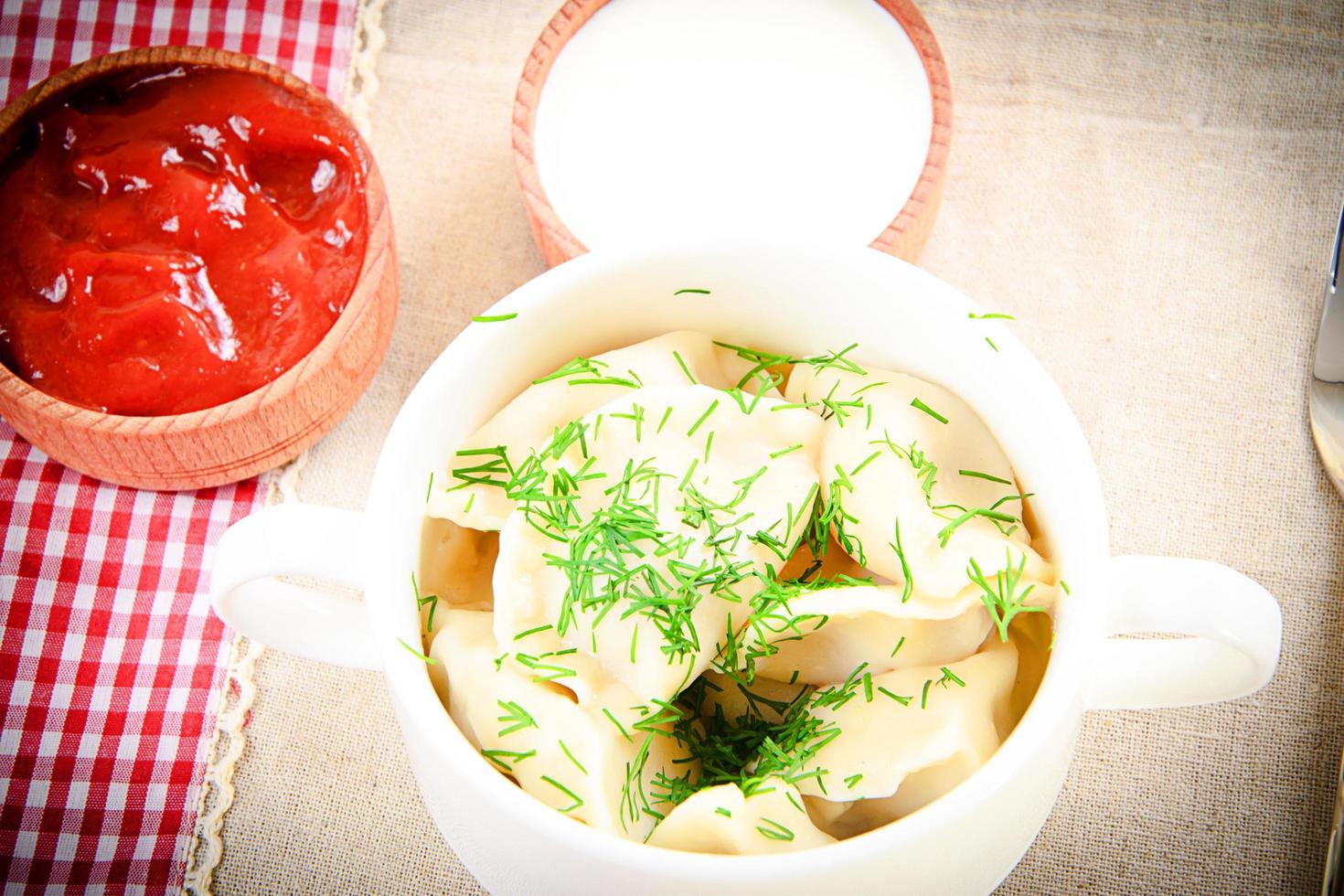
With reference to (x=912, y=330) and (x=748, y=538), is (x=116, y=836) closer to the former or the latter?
(x=748, y=538)

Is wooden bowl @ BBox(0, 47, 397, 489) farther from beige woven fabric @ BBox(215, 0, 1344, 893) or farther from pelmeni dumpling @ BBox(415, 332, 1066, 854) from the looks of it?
pelmeni dumpling @ BBox(415, 332, 1066, 854)

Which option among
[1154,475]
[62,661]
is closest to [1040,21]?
[1154,475]

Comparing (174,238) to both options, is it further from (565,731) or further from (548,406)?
(565,731)

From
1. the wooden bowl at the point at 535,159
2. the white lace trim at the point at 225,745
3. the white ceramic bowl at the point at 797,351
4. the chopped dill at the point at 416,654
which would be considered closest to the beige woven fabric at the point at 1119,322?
the white lace trim at the point at 225,745

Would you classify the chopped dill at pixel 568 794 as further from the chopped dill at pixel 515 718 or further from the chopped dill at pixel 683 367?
the chopped dill at pixel 683 367

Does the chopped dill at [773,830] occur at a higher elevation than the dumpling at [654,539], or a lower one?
lower

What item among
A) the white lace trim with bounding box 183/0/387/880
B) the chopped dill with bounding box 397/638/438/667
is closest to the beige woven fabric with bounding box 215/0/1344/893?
the white lace trim with bounding box 183/0/387/880

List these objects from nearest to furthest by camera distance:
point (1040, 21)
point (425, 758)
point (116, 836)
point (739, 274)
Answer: point (425, 758), point (739, 274), point (116, 836), point (1040, 21)
